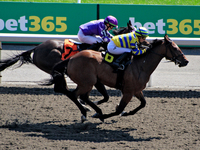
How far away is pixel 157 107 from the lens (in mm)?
7246

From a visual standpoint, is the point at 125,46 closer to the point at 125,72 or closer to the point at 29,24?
the point at 125,72

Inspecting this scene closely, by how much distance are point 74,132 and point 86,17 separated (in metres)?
8.38

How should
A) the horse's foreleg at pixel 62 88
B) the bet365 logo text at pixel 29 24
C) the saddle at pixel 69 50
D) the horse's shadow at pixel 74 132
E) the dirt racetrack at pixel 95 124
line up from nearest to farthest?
the dirt racetrack at pixel 95 124, the horse's shadow at pixel 74 132, the horse's foreleg at pixel 62 88, the saddle at pixel 69 50, the bet365 logo text at pixel 29 24

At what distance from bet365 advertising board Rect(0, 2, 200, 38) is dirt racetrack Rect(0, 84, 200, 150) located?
17.2 ft

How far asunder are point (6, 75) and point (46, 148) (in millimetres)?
5663

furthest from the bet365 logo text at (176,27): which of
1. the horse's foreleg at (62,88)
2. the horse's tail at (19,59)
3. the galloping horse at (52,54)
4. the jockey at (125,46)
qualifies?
the horse's foreleg at (62,88)

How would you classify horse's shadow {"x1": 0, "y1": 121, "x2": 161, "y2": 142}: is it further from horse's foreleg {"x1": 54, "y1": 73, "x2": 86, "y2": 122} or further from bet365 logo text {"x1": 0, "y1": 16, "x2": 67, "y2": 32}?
bet365 logo text {"x1": 0, "y1": 16, "x2": 67, "y2": 32}

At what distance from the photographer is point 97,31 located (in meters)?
7.15

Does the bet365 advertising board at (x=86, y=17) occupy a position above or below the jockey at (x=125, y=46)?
below

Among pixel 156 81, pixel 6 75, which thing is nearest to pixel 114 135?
pixel 156 81

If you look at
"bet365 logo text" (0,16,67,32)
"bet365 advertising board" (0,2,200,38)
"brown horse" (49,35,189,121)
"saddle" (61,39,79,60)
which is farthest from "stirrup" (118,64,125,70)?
"bet365 logo text" (0,16,67,32)

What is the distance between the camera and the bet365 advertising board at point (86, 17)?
1316cm

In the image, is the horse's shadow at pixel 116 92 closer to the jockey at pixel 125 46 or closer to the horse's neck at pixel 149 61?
the horse's neck at pixel 149 61

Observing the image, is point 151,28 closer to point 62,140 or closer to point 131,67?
point 131,67
